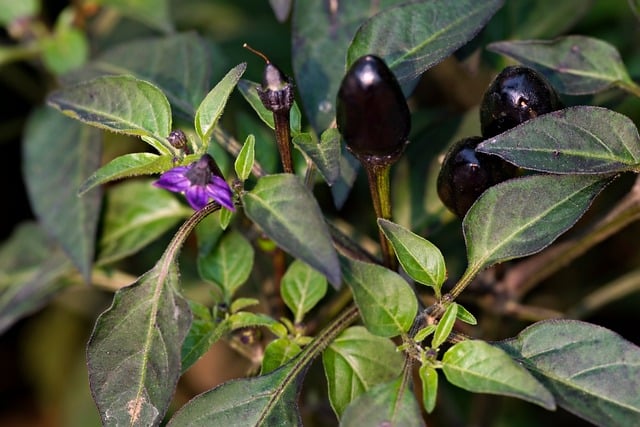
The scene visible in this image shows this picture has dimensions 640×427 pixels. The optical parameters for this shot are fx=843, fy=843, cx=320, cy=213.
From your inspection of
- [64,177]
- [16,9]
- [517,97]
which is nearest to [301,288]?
[517,97]

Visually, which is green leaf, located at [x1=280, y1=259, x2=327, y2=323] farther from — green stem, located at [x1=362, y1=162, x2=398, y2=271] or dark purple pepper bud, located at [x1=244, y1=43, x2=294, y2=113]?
dark purple pepper bud, located at [x1=244, y1=43, x2=294, y2=113]

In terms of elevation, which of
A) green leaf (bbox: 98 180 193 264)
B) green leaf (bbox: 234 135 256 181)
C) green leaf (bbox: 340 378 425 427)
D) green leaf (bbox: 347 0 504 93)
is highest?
green leaf (bbox: 347 0 504 93)

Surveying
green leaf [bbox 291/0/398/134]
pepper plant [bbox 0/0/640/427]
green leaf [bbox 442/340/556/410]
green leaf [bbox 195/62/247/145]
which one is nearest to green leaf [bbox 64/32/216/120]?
pepper plant [bbox 0/0/640/427]

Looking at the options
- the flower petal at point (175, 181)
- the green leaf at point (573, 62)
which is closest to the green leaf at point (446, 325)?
the flower petal at point (175, 181)

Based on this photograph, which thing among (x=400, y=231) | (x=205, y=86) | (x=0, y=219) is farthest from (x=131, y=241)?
(x=0, y=219)

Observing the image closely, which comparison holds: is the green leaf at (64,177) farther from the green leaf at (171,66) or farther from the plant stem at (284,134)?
the plant stem at (284,134)

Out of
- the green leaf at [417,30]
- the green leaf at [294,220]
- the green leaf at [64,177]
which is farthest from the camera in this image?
the green leaf at [64,177]
